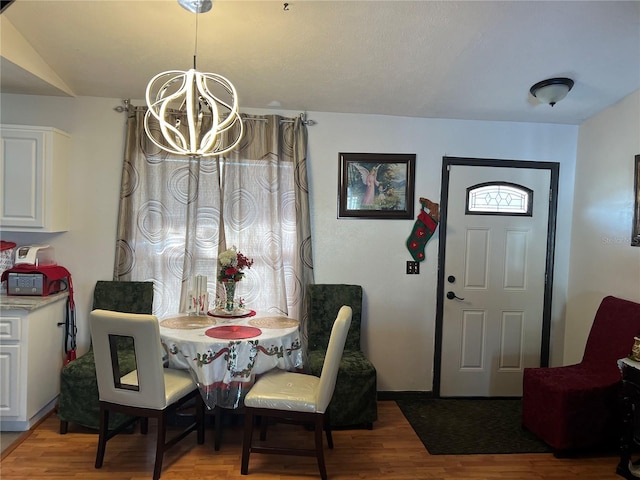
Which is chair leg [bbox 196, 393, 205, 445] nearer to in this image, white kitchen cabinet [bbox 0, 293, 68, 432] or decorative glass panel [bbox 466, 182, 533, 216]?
white kitchen cabinet [bbox 0, 293, 68, 432]

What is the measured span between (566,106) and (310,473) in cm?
326

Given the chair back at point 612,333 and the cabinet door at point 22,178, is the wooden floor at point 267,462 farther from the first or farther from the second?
the cabinet door at point 22,178

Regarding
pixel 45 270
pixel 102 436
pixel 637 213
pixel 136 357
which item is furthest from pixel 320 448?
pixel 637 213

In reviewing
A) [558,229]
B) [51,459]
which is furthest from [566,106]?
[51,459]

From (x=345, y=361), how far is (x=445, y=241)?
53.0 inches

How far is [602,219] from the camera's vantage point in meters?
3.33

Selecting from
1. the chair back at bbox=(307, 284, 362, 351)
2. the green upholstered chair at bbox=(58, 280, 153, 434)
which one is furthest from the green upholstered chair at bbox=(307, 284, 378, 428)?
the green upholstered chair at bbox=(58, 280, 153, 434)

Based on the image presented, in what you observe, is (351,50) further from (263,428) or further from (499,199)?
(263,428)

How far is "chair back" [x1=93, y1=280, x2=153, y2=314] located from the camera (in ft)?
10.6

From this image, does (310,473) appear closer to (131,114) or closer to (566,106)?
(131,114)

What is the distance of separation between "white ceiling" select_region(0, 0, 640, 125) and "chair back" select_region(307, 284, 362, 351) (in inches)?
58.9

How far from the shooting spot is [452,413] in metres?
3.36

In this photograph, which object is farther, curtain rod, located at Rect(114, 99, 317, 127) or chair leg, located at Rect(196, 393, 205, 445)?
curtain rod, located at Rect(114, 99, 317, 127)

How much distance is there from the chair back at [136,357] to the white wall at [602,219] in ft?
10.5
